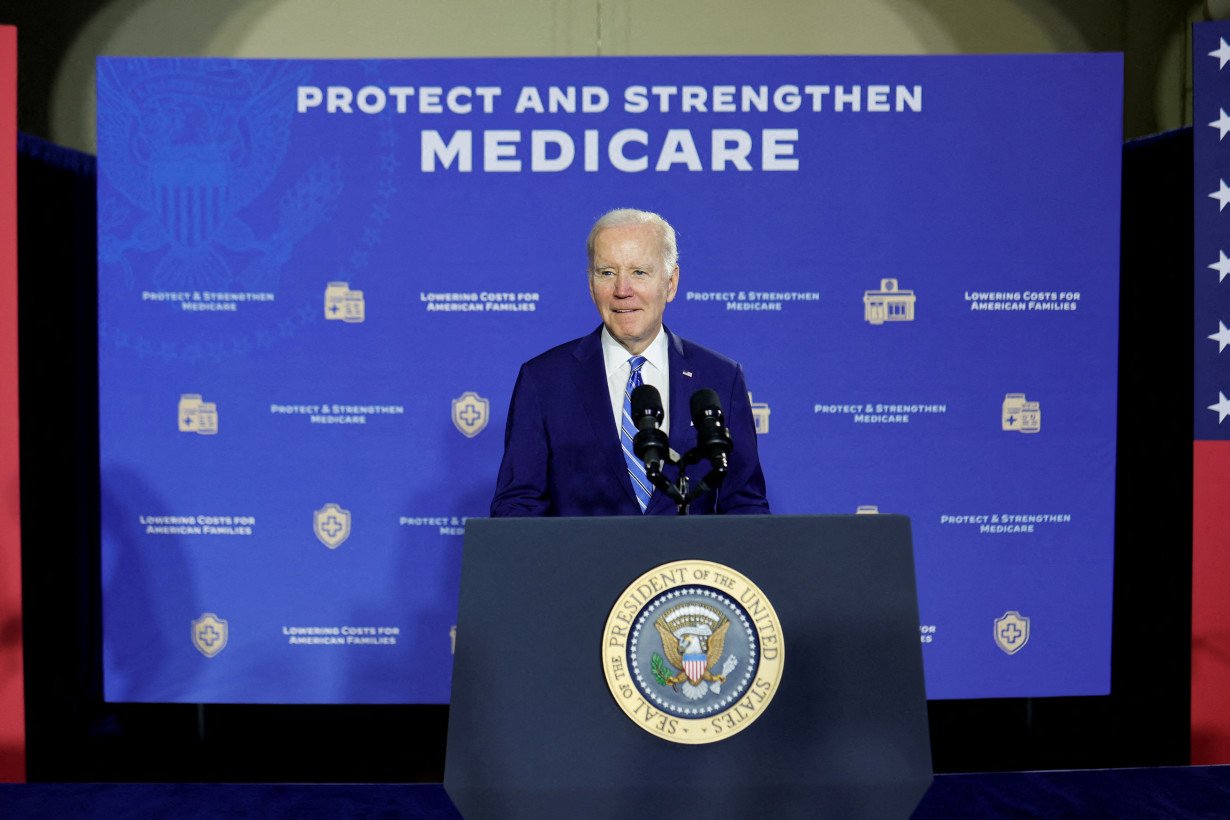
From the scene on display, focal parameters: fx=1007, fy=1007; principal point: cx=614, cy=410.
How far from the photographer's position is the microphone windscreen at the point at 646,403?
139 cm

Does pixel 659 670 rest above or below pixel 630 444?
below

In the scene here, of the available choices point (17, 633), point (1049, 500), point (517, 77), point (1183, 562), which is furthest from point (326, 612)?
point (1183, 562)

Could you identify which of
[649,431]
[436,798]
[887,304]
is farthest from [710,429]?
[887,304]

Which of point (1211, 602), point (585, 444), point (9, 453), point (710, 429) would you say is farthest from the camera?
point (1211, 602)

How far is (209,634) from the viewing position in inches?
140

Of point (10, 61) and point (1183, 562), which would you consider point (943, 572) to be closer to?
point (1183, 562)

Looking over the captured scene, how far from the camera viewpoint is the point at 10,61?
3279 millimetres

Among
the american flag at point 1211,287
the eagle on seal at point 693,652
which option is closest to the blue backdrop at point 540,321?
the american flag at point 1211,287

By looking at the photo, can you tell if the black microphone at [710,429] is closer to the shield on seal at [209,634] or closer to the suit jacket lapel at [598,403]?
the suit jacket lapel at [598,403]

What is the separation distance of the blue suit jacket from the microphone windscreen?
0.70m

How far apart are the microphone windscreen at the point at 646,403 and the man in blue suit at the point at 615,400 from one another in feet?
2.25

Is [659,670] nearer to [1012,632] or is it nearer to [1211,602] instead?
[1012,632]

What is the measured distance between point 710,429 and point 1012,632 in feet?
8.82

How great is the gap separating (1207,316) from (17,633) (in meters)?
4.13
